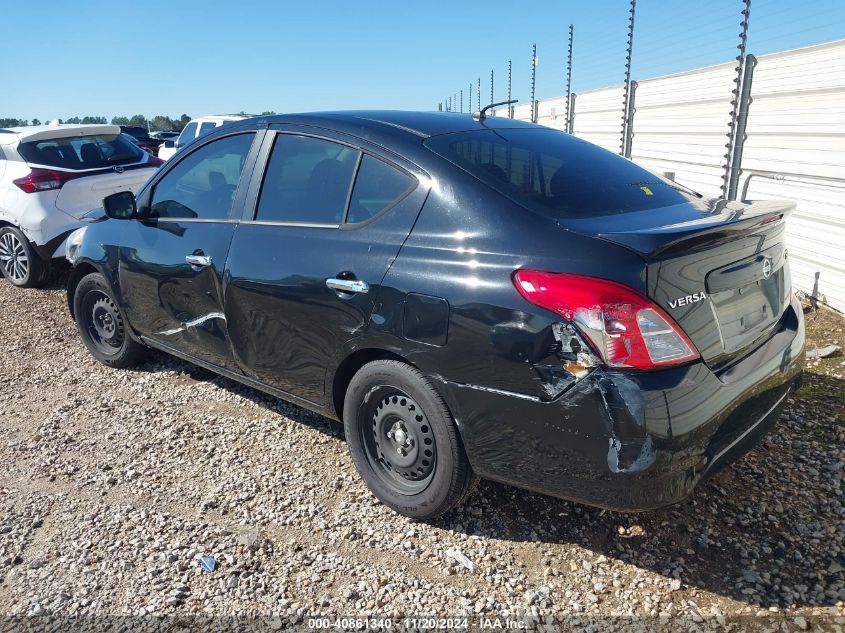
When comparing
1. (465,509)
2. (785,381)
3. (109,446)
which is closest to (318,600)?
(465,509)

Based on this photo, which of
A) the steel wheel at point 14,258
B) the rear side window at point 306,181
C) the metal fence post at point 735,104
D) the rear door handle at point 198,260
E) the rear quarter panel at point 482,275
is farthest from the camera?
the steel wheel at point 14,258

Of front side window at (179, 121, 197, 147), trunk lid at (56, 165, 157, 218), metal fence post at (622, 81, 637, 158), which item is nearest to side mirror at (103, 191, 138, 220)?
trunk lid at (56, 165, 157, 218)

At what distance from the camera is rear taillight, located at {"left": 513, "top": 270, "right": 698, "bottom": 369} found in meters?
2.15

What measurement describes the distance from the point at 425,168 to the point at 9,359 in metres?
4.29

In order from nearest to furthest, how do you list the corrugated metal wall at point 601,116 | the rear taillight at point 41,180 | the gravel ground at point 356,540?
the gravel ground at point 356,540 < the rear taillight at point 41,180 < the corrugated metal wall at point 601,116

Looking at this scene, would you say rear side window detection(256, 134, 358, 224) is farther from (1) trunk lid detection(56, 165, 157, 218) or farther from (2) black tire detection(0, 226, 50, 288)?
(2) black tire detection(0, 226, 50, 288)

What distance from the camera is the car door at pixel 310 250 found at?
281 cm

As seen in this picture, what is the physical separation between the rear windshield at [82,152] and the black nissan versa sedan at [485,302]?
4.29 metres

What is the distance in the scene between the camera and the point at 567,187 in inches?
110

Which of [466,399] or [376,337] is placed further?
[376,337]

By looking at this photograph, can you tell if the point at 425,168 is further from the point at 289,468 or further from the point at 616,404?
the point at 289,468

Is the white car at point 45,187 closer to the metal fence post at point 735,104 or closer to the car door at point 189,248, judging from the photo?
the car door at point 189,248

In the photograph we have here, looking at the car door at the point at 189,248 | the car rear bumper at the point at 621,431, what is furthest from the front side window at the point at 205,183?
the car rear bumper at the point at 621,431

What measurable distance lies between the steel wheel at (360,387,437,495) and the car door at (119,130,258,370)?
1.08m
